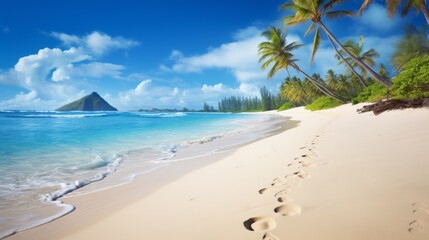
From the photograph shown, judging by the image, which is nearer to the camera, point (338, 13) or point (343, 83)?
point (338, 13)

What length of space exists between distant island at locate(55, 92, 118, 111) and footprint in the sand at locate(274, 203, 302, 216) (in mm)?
178933

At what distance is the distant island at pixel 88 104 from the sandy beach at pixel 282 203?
581 feet

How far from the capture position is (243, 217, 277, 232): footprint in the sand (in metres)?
1.96

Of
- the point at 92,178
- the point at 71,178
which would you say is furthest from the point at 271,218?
the point at 71,178

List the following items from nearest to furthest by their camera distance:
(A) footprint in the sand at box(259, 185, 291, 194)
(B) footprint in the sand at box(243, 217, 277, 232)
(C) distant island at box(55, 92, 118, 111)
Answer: (B) footprint in the sand at box(243, 217, 277, 232) < (A) footprint in the sand at box(259, 185, 291, 194) < (C) distant island at box(55, 92, 118, 111)

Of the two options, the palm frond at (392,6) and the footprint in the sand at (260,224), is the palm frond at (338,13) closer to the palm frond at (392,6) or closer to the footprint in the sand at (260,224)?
the palm frond at (392,6)

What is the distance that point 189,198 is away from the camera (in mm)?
3086

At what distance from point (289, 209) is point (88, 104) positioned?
18245 centimetres

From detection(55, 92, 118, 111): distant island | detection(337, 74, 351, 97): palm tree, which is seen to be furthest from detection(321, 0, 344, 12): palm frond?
detection(55, 92, 118, 111): distant island

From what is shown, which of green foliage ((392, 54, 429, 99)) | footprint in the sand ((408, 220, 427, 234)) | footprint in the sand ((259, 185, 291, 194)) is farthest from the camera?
green foliage ((392, 54, 429, 99))

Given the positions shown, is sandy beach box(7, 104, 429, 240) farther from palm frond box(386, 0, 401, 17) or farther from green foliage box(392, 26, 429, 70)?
green foliage box(392, 26, 429, 70)

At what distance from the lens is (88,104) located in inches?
6304

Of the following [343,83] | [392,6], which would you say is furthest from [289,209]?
[343,83]

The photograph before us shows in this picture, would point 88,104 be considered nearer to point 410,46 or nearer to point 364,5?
point 410,46
